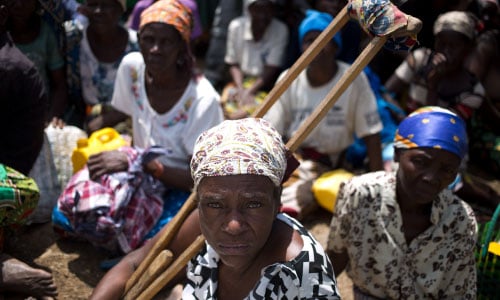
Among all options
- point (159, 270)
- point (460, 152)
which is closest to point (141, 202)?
point (159, 270)

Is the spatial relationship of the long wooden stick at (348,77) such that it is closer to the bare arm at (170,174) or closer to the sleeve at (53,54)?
the bare arm at (170,174)

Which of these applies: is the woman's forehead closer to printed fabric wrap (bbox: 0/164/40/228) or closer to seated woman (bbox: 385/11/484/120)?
printed fabric wrap (bbox: 0/164/40/228)

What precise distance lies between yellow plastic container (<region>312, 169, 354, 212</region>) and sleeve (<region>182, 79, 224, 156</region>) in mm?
1054

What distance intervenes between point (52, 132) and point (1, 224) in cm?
143

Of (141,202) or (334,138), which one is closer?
(141,202)

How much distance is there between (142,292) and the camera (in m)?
2.70

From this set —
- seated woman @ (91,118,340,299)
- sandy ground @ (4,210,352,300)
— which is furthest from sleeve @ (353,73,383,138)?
seated woman @ (91,118,340,299)

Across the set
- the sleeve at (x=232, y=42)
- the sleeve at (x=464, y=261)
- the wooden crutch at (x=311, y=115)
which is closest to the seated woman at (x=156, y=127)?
the wooden crutch at (x=311, y=115)

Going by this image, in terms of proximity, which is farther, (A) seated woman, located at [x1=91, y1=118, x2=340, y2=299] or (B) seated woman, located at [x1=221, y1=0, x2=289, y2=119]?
(B) seated woman, located at [x1=221, y1=0, x2=289, y2=119]

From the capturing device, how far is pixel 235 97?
6117 millimetres

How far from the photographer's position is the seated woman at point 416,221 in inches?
115

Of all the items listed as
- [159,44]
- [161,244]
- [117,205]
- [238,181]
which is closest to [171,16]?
[159,44]

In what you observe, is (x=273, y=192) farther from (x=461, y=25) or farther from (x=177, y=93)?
(x=461, y=25)

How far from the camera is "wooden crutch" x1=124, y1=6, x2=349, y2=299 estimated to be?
266cm
